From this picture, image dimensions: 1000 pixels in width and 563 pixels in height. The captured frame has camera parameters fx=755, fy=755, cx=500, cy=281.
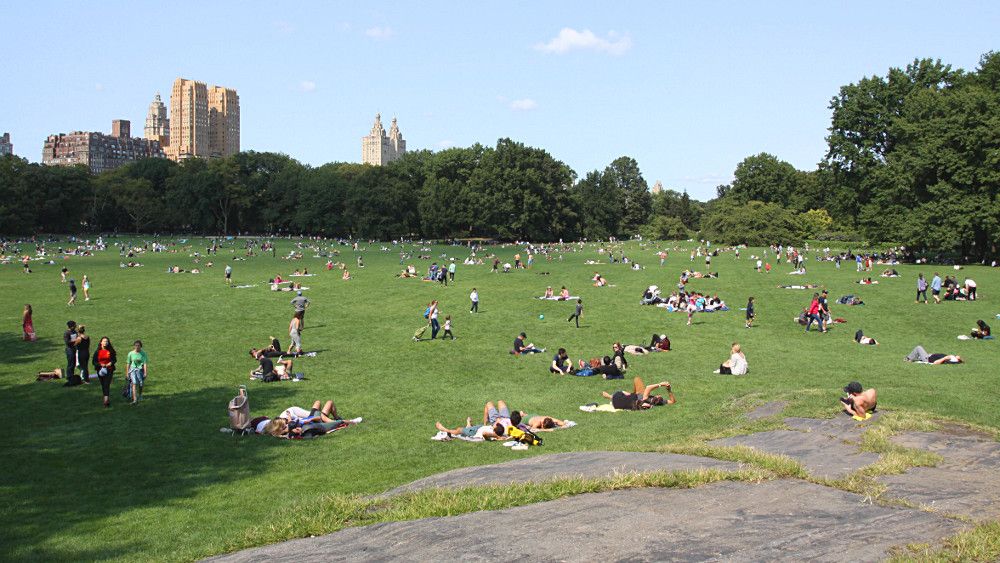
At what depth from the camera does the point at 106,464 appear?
13.9m

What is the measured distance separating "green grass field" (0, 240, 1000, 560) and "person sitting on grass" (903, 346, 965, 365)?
508 millimetres

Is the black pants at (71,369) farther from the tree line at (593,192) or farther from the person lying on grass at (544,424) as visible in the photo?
the tree line at (593,192)

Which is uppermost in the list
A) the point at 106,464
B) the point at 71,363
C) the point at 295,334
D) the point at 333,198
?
the point at 333,198

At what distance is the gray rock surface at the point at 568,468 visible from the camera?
10836mm

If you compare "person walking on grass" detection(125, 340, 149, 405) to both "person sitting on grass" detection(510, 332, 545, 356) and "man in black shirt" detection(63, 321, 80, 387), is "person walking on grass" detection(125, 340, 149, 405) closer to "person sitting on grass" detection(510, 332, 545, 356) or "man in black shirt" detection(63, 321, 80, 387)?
"man in black shirt" detection(63, 321, 80, 387)

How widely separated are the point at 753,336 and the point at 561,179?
325ft

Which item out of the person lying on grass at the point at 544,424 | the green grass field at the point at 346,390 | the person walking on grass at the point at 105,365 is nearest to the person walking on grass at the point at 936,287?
the green grass field at the point at 346,390

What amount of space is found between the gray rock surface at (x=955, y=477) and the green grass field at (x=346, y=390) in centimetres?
252

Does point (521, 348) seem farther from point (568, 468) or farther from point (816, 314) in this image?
point (568, 468)

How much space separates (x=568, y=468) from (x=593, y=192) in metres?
142

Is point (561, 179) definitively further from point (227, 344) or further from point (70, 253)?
point (227, 344)

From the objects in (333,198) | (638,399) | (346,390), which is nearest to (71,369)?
(346,390)

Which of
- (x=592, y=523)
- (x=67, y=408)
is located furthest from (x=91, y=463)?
(x=592, y=523)

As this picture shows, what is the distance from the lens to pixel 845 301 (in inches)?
1522
